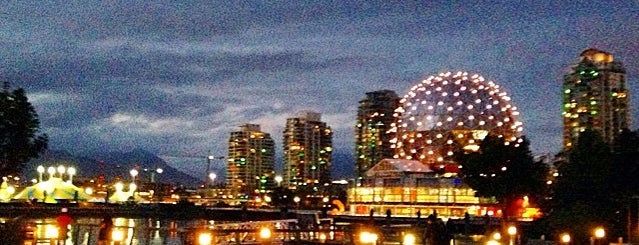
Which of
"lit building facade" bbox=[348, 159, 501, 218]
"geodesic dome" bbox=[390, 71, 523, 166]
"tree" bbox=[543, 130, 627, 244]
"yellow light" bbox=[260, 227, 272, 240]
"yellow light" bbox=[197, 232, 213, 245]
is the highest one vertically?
"geodesic dome" bbox=[390, 71, 523, 166]

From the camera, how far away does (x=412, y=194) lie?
10769cm

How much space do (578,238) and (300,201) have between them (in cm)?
10598

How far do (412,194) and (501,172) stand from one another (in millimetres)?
26907

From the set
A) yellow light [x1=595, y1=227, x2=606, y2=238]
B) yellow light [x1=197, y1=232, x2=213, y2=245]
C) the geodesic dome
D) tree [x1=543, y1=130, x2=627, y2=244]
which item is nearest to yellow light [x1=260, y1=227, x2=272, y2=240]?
yellow light [x1=197, y1=232, x2=213, y2=245]

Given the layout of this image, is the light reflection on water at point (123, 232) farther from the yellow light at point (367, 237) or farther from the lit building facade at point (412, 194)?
the lit building facade at point (412, 194)

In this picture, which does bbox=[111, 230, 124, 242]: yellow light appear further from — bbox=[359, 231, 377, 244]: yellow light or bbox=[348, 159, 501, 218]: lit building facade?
bbox=[348, 159, 501, 218]: lit building facade

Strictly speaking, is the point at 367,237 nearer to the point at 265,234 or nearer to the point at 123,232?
the point at 265,234

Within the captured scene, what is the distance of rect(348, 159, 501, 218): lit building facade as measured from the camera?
4085 inches

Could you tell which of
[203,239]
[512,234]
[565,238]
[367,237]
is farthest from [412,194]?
[203,239]

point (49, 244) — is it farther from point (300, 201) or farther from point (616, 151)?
point (300, 201)

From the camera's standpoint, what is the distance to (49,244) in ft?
104

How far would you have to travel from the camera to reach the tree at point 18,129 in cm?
5075

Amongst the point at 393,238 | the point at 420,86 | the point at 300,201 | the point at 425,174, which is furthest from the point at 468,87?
the point at 393,238

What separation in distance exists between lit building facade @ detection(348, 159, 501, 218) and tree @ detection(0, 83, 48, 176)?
56.0m
